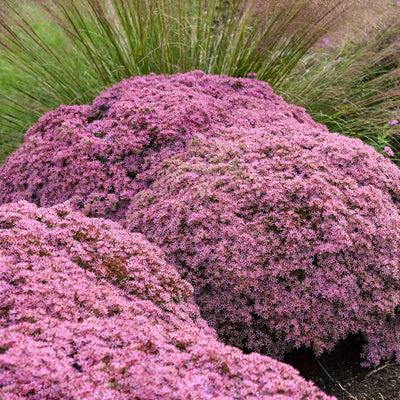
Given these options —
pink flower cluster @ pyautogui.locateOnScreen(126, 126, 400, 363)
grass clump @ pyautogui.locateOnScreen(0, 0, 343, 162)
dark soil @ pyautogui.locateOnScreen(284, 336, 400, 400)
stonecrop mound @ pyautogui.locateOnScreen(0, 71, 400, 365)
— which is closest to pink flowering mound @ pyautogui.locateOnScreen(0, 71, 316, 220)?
stonecrop mound @ pyautogui.locateOnScreen(0, 71, 400, 365)

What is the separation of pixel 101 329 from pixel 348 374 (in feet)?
6.36

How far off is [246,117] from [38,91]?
3.08 m

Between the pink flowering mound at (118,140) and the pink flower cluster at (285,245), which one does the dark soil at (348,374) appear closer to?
the pink flower cluster at (285,245)

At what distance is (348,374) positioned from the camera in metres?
3.02

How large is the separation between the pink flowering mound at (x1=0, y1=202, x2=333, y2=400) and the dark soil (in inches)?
34.8

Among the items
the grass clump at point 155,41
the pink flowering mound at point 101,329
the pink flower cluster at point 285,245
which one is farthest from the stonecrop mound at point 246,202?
the grass clump at point 155,41

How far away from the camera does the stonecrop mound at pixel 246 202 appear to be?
2.78 m

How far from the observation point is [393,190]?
3.45 meters

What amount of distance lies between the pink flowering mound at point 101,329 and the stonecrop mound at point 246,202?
34 cm

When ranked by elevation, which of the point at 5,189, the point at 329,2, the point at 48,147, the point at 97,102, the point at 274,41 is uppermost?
the point at 329,2

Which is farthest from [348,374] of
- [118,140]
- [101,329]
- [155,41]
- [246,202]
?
[155,41]

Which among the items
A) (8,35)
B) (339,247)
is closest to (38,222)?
(339,247)

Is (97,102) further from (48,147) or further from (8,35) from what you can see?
(8,35)

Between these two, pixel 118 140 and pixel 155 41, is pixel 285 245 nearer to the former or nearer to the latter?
pixel 118 140
